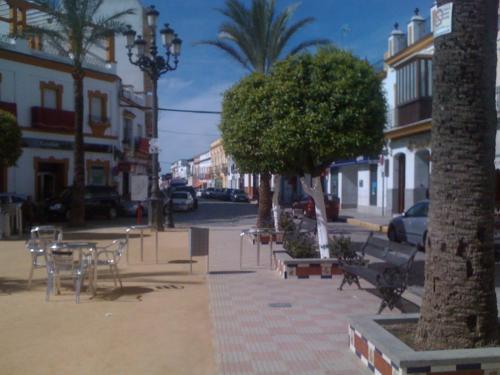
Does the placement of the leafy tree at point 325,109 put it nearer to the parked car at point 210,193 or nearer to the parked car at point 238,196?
the parked car at point 238,196

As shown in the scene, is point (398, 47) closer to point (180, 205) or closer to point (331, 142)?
point (180, 205)

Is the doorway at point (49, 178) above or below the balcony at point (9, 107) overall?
below

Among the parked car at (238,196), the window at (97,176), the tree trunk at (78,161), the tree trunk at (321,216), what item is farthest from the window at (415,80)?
the parked car at (238,196)

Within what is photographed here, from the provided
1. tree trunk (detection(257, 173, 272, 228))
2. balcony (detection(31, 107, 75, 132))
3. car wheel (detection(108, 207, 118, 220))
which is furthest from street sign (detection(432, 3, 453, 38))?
balcony (detection(31, 107, 75, 132))

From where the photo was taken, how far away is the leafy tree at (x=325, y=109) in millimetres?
9180

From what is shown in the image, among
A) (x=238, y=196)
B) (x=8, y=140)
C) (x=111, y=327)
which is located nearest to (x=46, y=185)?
(x=8, y=140)

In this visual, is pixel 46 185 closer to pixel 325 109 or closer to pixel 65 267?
pixel 65 267

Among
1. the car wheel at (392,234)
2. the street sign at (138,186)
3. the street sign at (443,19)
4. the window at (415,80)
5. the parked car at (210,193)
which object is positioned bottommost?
the car wheel at (392,234)

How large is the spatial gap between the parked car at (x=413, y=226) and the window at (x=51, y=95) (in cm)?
2038

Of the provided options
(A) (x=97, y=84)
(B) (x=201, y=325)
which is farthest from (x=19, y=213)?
(A) (x=97, y=84)

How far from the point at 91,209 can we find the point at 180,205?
880cm

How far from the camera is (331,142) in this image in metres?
9.20

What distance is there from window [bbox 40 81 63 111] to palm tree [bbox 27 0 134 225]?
6.80m

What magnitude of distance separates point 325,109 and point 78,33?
650 inches
